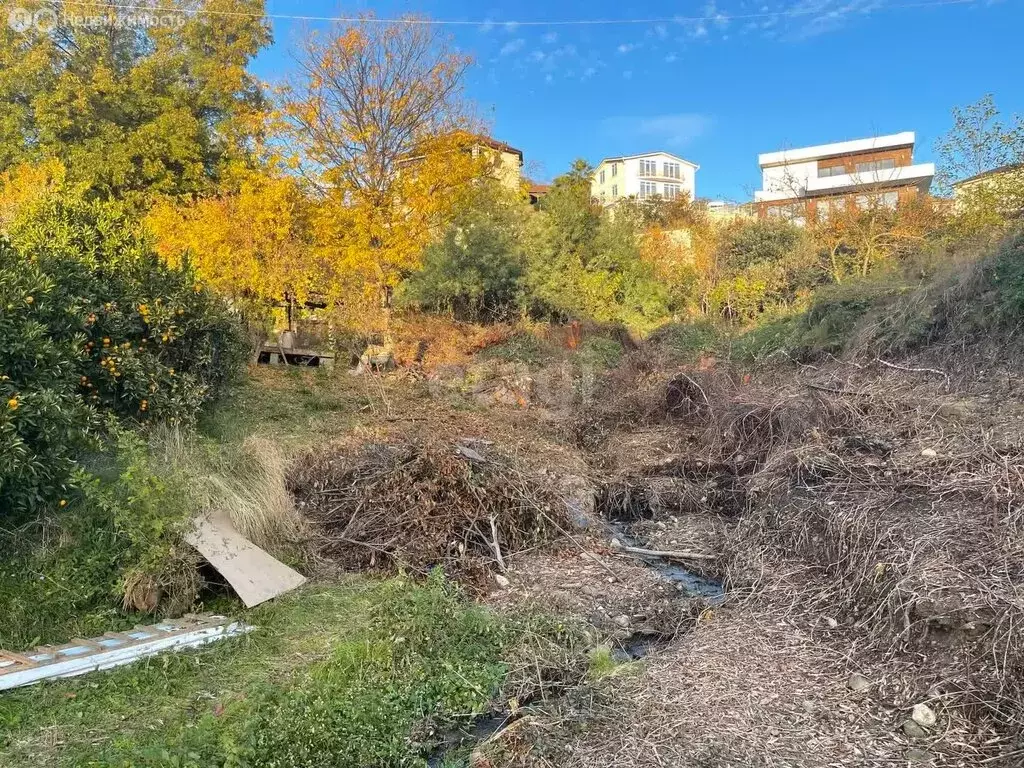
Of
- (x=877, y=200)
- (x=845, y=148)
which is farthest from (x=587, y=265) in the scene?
(x=845, y=148)

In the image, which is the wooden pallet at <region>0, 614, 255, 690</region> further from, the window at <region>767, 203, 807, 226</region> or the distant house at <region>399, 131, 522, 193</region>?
A: the window at <region>767, 203, 807, 226</region>

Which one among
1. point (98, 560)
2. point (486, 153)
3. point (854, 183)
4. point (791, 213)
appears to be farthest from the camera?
point (791, 213)

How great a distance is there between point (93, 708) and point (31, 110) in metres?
19.4

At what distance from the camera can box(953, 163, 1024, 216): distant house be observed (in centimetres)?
1029

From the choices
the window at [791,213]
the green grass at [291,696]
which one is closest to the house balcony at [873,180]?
the window at [791,213]

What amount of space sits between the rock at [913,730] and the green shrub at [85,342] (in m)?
5.09

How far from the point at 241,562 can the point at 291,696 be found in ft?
5.39

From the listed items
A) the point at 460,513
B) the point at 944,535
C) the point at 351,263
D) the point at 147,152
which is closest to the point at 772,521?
the point at 944,535

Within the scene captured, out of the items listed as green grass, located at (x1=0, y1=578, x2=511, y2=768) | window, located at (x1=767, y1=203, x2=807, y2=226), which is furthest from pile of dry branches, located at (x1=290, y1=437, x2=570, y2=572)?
window, located at (x1=767, y1=203, x2=807, y2=226)

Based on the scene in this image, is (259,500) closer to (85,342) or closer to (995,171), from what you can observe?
(85,342)

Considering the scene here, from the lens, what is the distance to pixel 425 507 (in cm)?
539

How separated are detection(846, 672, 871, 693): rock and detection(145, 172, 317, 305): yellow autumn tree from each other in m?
12.4

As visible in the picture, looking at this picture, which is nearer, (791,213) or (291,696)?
(291,696)

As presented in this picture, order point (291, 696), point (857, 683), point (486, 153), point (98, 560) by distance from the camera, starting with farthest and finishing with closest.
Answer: point (486, 153)
point (98, 560)
point (857, 683)
point (291, 696)
